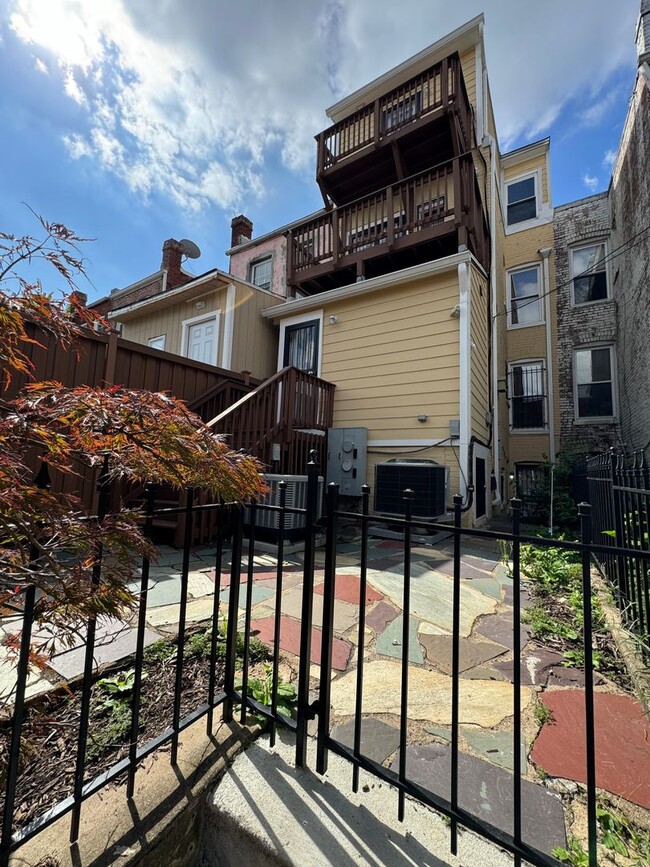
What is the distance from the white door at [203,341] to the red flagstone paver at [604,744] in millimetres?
7851

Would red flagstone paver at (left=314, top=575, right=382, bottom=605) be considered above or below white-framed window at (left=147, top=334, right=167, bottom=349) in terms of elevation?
below

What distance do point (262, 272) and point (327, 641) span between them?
39.6 feet

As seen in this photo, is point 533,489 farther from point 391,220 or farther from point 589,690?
point 589,690

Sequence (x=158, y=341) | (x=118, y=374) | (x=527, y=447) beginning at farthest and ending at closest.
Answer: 1. (x=527, y=447)
2. (x=158, y=341)
3. (x=118, y=374)

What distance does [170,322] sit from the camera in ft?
30.5

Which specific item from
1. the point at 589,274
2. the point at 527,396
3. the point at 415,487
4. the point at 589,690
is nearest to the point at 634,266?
the point at 589,274

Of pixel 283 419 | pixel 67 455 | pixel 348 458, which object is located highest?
pixel 283 419

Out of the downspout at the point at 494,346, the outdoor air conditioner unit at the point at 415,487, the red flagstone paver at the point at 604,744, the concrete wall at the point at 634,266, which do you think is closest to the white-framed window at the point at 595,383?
the concrete wall at the point at 634,266

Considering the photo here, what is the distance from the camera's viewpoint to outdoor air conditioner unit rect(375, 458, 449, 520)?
17.2 feet

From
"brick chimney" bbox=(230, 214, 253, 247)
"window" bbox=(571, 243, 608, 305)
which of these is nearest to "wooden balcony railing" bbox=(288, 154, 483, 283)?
"window" bbox=(571, 243, 608, 305)

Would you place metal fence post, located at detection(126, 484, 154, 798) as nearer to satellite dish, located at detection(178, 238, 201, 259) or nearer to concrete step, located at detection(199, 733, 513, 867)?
concrete step, located at detection(199, 733, 513, 867)

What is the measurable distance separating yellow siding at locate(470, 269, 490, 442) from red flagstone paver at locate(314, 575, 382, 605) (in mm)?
3799

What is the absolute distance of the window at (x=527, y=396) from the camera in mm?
10586

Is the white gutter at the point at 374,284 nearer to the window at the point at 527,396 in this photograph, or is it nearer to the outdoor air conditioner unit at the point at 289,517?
the outdoor air conditioner unit at the point at 289,517
